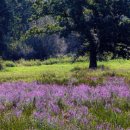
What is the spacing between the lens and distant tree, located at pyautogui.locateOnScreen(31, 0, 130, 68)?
38750 millimetres

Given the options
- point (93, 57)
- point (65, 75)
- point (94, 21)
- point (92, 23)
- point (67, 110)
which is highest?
point (67, 110)

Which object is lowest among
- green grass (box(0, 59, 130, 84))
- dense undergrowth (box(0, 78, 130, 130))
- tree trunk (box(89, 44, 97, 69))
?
tree trunk (box(89, 44, 97, 69))

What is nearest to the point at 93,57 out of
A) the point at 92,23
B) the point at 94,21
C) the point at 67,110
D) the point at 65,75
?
the point at 92,23

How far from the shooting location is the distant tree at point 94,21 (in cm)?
3875

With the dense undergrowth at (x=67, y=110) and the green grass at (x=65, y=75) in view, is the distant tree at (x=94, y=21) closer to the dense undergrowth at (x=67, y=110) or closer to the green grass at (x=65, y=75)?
the green grass at (x=65, y=75)

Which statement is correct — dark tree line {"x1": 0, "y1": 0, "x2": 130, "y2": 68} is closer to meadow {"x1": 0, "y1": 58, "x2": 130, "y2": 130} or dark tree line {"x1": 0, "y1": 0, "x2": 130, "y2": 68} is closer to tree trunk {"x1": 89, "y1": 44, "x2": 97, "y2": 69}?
tree trunk {"x1": 89, "y1": 44, "x2": 97, "y2": 69}

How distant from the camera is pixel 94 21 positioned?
129ft

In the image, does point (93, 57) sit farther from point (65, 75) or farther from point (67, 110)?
point (67, 110)

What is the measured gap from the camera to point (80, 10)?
40094 millimetres

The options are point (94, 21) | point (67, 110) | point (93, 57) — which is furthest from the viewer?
point (93, 57)

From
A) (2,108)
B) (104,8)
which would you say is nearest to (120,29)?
(104,8)

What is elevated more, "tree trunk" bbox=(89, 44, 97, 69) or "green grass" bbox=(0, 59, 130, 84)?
"green grass" bbox=(0, 59, 130, 84)

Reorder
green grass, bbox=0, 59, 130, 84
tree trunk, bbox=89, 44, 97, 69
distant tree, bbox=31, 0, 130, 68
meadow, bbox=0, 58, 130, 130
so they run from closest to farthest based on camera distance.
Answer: meadow, bbox=0, 58, 130, 130 < green grass, bbox=0, 59, 130, 84 < distant tree, bbox=31, 0, 130, 68 < tree trunk, bbox=89, 44, 97, 69

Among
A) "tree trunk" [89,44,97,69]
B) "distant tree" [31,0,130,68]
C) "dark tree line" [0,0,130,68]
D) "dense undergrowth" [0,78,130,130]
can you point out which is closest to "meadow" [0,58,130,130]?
"dense undergrowth" [0,78,130,130]
